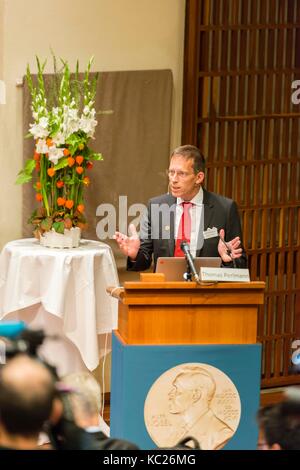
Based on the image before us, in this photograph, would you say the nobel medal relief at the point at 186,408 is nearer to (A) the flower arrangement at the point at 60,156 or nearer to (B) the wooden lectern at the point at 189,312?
(B) the wooden lectern at the point at 189,312

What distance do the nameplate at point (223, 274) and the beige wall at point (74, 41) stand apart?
211 cm

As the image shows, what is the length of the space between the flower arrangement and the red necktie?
0.75m

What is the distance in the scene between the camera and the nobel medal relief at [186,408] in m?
4.32

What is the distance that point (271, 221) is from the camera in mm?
6922

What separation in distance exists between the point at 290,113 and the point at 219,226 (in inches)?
77.4

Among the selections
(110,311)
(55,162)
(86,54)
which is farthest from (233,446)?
(86,54)

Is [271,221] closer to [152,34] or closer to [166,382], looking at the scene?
[152,34]

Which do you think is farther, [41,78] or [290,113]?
[290,113]

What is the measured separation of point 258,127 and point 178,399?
2871 millimetres

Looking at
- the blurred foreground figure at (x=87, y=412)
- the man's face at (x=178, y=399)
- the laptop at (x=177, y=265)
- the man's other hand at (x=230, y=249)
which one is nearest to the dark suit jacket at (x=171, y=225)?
the man's other hand at (x=230, y=249)

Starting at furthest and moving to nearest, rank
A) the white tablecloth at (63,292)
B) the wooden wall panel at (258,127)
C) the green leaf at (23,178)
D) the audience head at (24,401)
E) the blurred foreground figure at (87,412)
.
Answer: the wooden wall panel at (258,127), the green leaf at (23,178), the white tablecloth at (63,292), the blurred foreground figure at (87,412), the audience head at (24,401)

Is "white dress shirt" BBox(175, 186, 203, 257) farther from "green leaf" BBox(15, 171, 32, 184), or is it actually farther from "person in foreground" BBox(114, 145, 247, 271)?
"green leaf" BBox(15, 171, 32, 184)

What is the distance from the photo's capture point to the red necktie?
199 inches

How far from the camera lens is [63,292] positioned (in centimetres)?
550
